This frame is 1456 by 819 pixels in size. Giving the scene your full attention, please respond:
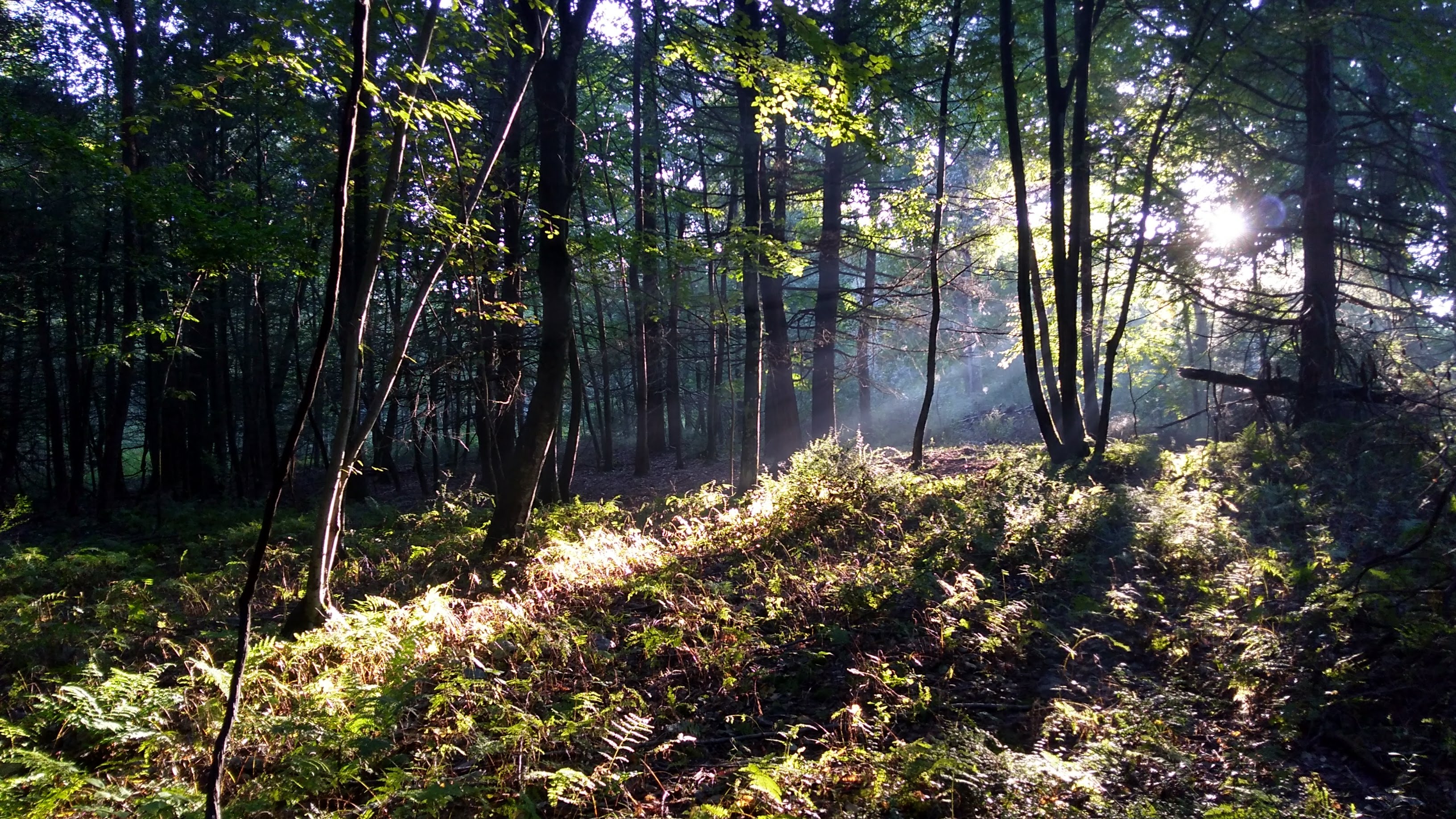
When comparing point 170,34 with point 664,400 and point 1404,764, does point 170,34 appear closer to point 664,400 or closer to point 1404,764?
point 664,400

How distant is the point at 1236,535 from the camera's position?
714 cm

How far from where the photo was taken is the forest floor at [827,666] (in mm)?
3631

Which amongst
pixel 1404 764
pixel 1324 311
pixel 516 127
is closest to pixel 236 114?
pixel 516 127

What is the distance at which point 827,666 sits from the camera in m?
5.28

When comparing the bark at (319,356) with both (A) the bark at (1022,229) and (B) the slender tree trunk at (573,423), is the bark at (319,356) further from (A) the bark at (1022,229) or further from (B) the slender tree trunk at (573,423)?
(A) the bark at (1022,229)

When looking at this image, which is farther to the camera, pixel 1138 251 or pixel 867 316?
pixel 867 316

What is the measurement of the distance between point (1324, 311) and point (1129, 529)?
6.41 m

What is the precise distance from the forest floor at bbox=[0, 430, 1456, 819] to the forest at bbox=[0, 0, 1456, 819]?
0.04m

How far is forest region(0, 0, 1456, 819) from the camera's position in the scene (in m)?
4.06

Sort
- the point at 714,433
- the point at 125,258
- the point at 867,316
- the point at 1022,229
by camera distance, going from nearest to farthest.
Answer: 1. the point at 1022,229
2. the point at 125,258
3. the point at 867,316
4. the point at 714,433

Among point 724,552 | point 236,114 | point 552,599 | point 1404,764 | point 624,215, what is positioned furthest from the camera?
point 624,215

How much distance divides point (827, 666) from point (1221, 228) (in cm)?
1087

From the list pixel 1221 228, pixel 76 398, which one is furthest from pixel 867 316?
pixel 76 398

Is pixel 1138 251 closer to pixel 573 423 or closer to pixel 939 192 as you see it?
pixel 939 192
